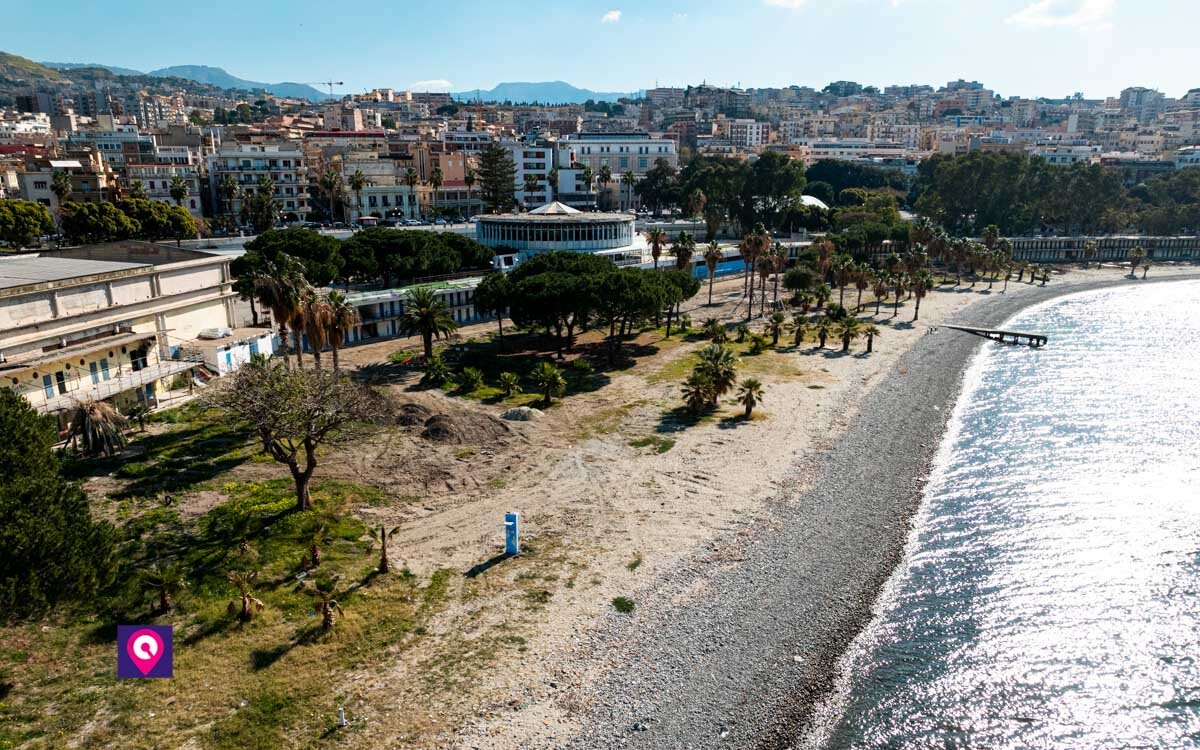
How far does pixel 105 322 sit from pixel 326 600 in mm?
35761

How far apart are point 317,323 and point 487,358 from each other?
75.3ft

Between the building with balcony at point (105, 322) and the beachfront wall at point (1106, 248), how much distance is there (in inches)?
5918

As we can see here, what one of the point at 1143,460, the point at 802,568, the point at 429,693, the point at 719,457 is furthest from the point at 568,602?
the point at 1143,460

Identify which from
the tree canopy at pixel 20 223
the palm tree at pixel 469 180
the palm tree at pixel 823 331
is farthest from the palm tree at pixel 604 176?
the tree canopy at pixel 20 223

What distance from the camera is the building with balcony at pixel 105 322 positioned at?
45844mm

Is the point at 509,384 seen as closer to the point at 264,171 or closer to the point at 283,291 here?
the point at 283,291

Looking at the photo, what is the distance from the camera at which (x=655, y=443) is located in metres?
49.2

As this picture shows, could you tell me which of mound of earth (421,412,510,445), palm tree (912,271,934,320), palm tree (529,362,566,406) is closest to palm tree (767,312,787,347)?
palm tree (912,271,934,320)

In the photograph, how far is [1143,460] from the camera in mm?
50594

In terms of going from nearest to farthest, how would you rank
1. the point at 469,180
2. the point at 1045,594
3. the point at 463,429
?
the point at 1045,594
the point at 463,429
the point at 469,180

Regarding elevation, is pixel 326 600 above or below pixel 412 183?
below

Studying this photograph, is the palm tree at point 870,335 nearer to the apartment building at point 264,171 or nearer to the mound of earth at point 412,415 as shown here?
the mound of earth at point 412,415

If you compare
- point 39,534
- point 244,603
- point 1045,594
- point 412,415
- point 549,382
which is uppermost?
point 39,534

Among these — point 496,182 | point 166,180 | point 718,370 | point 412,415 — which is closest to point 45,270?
point 412,415
